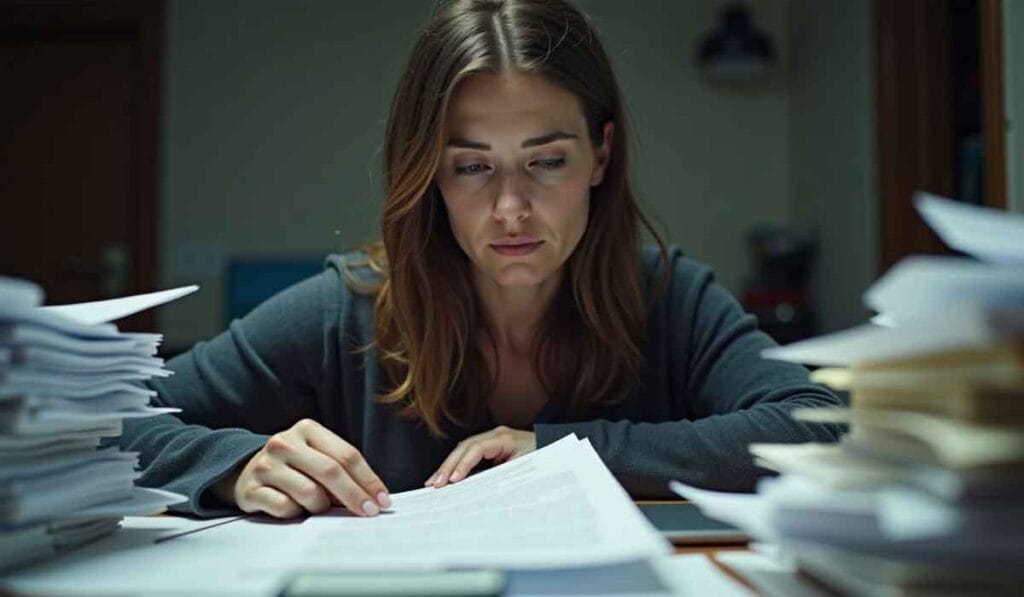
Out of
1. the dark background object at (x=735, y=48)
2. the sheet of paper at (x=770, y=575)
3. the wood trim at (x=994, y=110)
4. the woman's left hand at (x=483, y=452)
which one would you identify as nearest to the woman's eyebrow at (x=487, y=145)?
the woman's left hand at (x=483, y=452)

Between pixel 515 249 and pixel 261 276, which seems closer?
pixel 515 249

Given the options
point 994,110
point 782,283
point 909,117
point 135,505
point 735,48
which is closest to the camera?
point 135,505

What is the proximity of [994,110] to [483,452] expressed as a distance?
4.76ft

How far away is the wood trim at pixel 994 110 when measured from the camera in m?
1.76

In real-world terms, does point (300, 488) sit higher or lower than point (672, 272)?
lower

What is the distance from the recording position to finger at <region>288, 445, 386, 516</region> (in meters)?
0.67

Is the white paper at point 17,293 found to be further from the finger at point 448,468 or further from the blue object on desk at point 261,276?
the blue object on desk at point 261,276

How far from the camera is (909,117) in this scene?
268cm

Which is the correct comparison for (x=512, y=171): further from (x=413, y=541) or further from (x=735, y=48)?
(x=735, y=48)

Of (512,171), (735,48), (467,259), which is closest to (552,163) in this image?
(512,171)

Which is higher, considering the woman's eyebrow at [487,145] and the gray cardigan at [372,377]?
the woman's eyebrow at [487,145]

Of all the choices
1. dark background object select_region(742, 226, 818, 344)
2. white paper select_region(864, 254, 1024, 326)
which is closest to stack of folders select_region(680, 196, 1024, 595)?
white paper select_region(864, 254, 1024, 326)

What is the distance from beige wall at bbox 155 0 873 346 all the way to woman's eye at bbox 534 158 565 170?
236 cm

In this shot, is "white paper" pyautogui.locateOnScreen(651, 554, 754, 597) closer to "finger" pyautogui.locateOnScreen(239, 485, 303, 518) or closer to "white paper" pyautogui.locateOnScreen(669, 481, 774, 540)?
"white paper" pyautogui.locateOnScreen(669, 481, 774, 540)
